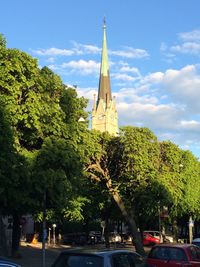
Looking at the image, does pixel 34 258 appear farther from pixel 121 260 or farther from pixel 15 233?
pixel 121 260

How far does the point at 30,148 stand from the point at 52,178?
10.5 ft

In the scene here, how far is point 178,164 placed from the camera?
4009cm

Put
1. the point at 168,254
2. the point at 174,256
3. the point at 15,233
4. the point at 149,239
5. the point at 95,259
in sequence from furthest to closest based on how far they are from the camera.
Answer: the point at 149,239, the point at 15,233, the point at 168,254, the point at 174,256, the point at 95,259

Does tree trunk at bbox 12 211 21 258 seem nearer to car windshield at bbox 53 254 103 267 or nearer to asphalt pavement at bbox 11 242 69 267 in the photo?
asphalt pavement at bbox 11 242 69 267

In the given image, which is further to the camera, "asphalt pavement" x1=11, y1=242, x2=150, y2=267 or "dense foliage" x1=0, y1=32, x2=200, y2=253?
"asphalt pavement" x1=11, y1=242, x2=150, y2=267

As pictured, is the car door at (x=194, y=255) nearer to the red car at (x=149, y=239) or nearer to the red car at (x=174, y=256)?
the red car at (x=174, y=256)

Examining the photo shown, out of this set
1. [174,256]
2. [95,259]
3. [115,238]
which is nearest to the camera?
[95,259]

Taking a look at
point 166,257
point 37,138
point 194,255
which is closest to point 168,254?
point 166,257

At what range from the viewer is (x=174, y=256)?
14961 millimetres

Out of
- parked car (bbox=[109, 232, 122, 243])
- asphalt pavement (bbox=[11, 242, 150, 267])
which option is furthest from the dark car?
parked car (bbox=[109, 232, 122, 243])

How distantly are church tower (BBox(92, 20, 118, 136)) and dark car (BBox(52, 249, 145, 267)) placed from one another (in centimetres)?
11442

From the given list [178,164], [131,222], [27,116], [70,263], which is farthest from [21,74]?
[178,164]

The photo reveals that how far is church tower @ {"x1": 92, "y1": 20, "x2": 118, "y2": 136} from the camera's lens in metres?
125

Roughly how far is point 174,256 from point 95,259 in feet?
21.1
